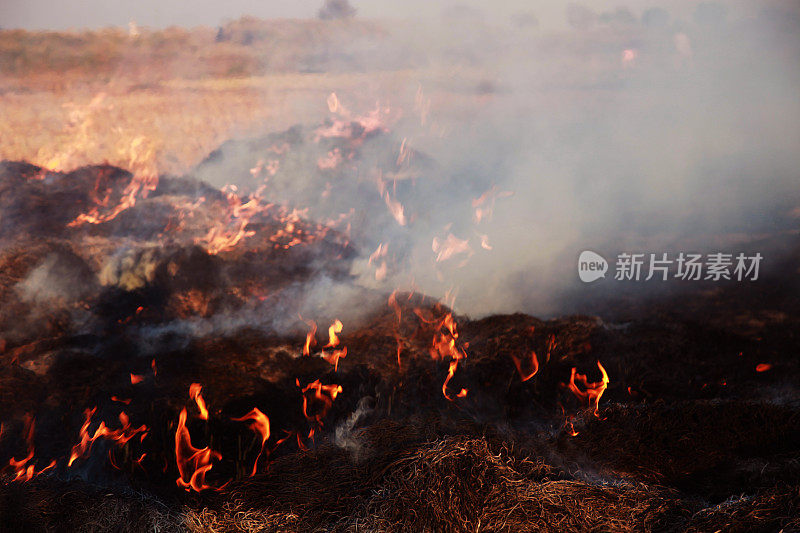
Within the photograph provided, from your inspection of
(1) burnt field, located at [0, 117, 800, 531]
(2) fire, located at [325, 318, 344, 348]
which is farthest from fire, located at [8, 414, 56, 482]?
(2) fire, located at [325, 318, 344, 348]

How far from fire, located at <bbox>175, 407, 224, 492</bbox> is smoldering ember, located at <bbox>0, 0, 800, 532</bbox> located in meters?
0.01

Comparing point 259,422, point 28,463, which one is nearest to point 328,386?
point 259,422

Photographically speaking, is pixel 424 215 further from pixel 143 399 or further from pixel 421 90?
pixel 143 399

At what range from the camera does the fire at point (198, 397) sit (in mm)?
3344

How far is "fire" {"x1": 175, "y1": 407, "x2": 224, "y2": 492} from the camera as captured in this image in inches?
119

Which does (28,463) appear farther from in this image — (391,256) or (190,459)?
(391,256)

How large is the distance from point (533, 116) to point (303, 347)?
2566 millimetres

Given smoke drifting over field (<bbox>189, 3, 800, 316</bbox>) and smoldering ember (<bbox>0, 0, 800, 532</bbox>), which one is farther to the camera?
smoke drifting over field (<bbox>189, 3, 800, 316</bbox>)

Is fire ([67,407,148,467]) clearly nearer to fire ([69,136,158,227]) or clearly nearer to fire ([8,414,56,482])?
fire ([8,414,56,482])

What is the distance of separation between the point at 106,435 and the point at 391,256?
2.29 meters

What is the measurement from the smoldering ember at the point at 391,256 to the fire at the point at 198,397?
0.07 feet

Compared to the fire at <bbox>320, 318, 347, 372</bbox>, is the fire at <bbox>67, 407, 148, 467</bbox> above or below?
below

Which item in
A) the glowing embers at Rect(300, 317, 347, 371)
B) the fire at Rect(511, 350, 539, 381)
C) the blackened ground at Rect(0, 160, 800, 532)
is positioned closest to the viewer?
the blackened ground at Rect(0, 160, 800, 532)

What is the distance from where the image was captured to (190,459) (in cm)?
316
